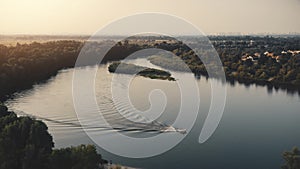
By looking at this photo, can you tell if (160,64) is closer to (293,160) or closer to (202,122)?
(202,122)

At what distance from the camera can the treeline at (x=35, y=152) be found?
250cm

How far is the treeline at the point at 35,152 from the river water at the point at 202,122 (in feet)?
2.06

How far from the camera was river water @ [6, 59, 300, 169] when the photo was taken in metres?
3.26

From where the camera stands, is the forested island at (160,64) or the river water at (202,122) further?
the forested island at (160,64)

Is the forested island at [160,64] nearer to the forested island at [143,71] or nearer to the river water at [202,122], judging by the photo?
the river water at [202,122]

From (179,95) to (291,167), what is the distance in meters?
3.16

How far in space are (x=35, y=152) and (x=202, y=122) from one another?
2207mm

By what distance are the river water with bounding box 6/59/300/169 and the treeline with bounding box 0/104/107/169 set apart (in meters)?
0.63

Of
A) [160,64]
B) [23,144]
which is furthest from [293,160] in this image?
[160,64]

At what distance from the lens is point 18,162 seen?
2.59m

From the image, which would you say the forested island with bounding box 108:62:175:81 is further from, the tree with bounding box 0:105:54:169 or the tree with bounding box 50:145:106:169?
the tree with bounding box 50:145:106:169

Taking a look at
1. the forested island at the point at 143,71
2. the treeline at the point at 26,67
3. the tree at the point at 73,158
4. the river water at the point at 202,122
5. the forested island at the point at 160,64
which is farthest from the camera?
the forested island at the point at 143,71

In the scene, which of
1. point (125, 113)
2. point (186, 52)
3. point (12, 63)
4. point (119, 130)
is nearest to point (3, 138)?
point (119, 130)

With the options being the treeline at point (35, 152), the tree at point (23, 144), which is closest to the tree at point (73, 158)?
the treeline at point (35, 152)
